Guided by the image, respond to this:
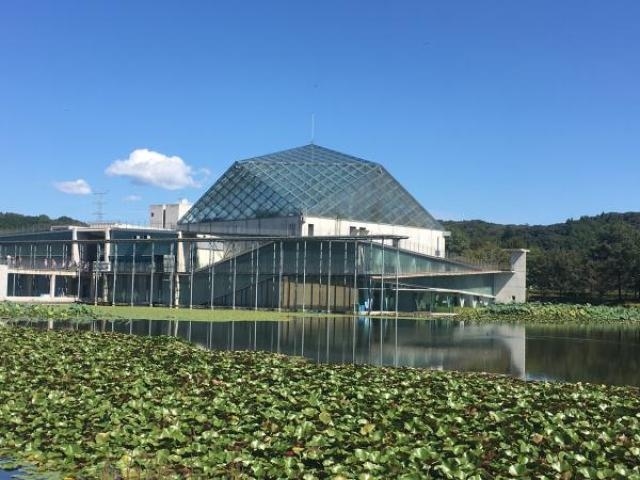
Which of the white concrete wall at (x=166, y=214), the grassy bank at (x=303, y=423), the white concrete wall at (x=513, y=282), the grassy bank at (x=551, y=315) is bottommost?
the grassy bank at (x=551, y=315)

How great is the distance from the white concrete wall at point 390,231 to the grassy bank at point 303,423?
5080cm

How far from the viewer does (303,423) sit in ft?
36.3

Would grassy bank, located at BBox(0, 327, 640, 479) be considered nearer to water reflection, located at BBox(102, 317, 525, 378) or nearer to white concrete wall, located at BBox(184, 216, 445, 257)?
water reflection, located at BBox(102, 317, 525, 378)

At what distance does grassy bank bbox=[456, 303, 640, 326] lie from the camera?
57.0 m

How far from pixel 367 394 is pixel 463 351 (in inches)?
592

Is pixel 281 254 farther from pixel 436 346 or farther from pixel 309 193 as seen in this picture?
pixel 436 346

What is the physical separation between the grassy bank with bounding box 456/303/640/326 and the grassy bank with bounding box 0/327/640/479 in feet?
135

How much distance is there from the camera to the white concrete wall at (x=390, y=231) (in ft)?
224

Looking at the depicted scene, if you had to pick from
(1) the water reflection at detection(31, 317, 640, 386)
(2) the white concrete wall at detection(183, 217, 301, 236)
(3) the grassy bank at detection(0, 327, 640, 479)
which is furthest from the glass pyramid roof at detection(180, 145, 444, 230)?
(3) the grassy bank at detection(0, 327, 640, 479)

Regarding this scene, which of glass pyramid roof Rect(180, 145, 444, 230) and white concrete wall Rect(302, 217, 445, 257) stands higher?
glass pyramid roof Rect(180, 145, 444, 230)

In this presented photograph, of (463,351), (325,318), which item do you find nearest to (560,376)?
(463,351)

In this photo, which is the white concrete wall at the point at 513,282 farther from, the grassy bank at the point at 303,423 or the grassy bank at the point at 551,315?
the grassy bank at the point at 303,423

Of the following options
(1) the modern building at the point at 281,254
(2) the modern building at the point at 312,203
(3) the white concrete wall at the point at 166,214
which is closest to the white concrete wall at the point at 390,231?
(2) the modern building at the point at 312,203

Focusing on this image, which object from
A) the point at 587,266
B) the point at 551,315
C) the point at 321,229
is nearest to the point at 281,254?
the point at 321,229
